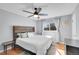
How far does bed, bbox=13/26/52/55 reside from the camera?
1.49 meters

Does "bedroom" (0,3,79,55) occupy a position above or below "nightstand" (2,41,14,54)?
above

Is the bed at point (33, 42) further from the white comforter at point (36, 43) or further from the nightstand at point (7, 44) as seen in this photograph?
the nightstand at point (7, 44)

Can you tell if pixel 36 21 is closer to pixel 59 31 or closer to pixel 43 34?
pixel 43 34

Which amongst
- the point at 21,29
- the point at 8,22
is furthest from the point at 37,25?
the point at 8,22

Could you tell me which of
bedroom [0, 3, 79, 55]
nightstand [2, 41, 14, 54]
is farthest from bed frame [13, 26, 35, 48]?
nightstand [2, 41, 14, 54]

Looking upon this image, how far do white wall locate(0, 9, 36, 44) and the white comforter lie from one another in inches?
12.3

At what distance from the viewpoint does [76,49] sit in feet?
4.05

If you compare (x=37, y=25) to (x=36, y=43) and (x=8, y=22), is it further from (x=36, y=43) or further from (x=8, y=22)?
(x=8, y=22)

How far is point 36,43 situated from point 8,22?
93 cm

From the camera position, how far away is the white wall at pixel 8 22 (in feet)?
5.70

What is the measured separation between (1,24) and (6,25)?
4.8 inches

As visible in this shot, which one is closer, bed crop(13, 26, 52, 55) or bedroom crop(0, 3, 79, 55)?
bed crop(13, 26, 52, 55)

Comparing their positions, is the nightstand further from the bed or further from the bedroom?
the bed

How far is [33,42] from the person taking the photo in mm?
1596
